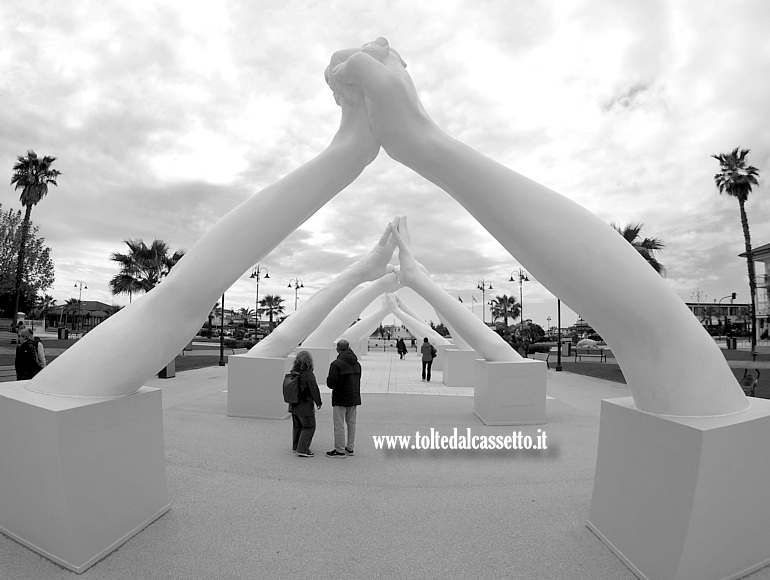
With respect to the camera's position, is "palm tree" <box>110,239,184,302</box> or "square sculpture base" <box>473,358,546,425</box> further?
"palm tree" <box>110,239,184,302</box>

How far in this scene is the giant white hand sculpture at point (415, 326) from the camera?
21.8 m

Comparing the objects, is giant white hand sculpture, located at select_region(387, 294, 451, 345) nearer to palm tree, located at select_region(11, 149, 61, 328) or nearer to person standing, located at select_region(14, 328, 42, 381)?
person standing, located at select_region(14, 328, 42, 381)

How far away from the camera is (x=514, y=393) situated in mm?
9203

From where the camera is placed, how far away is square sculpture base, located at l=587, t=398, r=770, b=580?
345 centimetres

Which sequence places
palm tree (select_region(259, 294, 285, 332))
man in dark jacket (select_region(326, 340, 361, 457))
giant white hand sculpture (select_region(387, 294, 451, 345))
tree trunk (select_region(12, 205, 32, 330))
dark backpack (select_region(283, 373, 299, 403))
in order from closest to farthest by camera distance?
dark backpack (select_region(283, 373, 299, 403)) < man in dark jacket (select_region(326, 340, 361, 457)) < giant white hand sculpture (select_region(387, 294, 451, 345)) < tree trunk (select_region(12, 205, 32, 330)) < palm tree (select_region(259, 294, 285, 332))

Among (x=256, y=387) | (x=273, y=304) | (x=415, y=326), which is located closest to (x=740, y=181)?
(x=415, y=326)

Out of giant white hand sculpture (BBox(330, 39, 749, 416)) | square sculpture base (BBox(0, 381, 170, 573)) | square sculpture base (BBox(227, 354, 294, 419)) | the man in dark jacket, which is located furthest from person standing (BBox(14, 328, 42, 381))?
giant white hand sculpture (BBox(330, 39, 749, 416))

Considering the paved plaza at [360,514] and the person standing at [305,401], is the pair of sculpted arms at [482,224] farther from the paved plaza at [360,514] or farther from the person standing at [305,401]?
the person standing at [305,401]

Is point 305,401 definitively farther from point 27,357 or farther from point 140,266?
point 140,266

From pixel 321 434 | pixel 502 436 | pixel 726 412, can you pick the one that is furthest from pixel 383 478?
pixel 726 412

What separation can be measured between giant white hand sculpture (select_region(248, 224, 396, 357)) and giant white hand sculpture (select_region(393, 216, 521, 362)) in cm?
59

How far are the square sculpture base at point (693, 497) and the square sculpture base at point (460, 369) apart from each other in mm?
10801

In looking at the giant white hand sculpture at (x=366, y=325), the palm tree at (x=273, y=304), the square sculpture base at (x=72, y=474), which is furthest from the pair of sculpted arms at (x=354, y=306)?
the palm tree at (x=273, y=304)

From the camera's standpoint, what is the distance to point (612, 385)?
50.2ft
